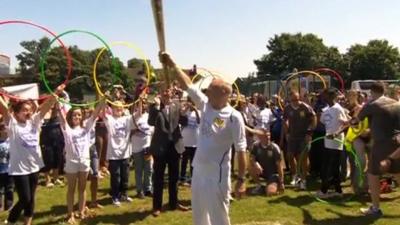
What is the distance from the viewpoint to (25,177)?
297 inches

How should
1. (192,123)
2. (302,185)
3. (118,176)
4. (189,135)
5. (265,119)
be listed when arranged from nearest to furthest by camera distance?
(118,176) → (302,185) → (189,135) → (192,123) → (265,119)

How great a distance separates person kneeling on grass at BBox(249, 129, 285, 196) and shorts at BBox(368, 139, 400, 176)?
8.71 feet

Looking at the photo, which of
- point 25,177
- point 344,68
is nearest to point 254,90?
point 25,177

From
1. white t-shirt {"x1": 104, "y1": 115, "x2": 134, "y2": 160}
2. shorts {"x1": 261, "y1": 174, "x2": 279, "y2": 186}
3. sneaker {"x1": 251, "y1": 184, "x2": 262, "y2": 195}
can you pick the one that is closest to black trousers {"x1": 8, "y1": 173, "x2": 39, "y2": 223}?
white t-shirt {"x1": 104, "y1": 115, "x2": 134, "y2": 160}

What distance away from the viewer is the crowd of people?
5840 mm

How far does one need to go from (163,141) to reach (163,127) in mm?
250

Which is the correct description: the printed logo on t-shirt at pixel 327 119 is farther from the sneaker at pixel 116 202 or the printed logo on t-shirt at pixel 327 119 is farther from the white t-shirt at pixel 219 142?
the white t-shirt at pixel 219 142

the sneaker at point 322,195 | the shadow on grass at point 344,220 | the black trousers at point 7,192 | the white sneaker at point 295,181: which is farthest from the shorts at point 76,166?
the white sneaker at point 295,181

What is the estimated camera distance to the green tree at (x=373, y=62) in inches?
2926

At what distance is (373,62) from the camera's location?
76000 millimetres

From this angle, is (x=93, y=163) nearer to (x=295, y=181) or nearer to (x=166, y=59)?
(x=166, y=59)

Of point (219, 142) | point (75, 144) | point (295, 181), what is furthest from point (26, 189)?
point (295, 181)

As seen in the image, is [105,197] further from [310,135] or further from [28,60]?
[28,60]

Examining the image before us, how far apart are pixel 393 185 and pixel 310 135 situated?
2117 mm
